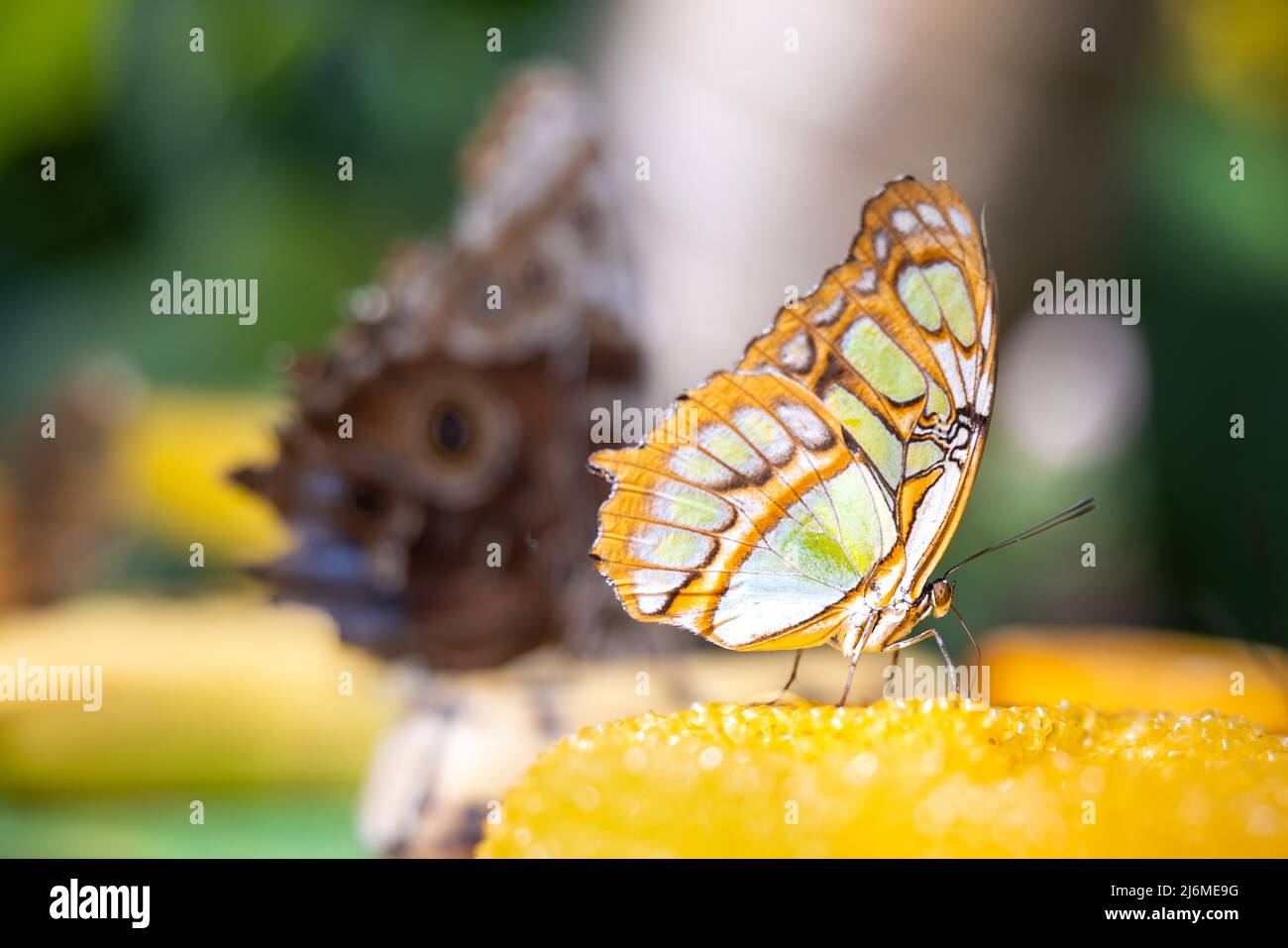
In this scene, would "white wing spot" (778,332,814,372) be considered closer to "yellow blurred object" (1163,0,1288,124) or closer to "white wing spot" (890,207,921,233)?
"white wing spot" (890,207,921,233)

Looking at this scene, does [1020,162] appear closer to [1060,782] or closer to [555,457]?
[555,457]

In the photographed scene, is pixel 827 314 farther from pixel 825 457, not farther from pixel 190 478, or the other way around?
pixel 190 478

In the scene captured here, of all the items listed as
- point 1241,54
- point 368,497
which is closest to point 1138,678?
point 368,497

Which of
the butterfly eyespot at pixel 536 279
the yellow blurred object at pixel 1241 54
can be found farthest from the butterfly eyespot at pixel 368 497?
the yellow blurred object at pixel 1241 54

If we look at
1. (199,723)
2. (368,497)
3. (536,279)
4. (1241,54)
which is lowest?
(199,723)

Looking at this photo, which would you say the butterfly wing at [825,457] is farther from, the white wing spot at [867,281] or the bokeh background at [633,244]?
the bokeh background at [633,244]

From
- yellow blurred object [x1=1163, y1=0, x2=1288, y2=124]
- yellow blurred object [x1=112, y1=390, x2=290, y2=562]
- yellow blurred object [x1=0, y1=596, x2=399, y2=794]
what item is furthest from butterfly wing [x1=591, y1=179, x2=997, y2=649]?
yellow blurred object [x1=1163, y1=0, x2=1288, y2=124]
